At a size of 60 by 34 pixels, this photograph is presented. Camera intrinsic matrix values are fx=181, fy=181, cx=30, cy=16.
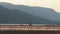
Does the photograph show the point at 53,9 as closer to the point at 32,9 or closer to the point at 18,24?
the point at 32,9

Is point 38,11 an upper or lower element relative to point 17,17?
upper

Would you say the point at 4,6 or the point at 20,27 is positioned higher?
the point at 4,6

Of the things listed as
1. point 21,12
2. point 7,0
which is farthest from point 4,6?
point 21,12

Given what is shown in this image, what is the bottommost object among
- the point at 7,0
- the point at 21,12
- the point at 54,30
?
the point at 54,30

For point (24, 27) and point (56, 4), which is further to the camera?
point (56, 4)

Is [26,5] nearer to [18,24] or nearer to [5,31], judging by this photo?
[18,24]

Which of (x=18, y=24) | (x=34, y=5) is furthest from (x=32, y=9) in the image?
(x=18, y=24)
